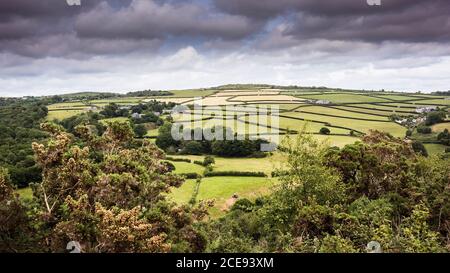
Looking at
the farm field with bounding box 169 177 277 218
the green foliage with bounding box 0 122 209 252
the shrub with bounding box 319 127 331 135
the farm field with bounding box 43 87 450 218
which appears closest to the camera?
the green foliage with bounding box 0 122 209 252

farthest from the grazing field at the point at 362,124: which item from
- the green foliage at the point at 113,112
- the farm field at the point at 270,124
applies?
the green foliage at the point at 113,112

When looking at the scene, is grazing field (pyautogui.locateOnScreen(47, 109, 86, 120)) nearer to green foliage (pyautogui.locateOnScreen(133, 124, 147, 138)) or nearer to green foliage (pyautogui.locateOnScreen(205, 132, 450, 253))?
green foliage (pyautogui.locateOnScreen(133, 124, 147, 138))

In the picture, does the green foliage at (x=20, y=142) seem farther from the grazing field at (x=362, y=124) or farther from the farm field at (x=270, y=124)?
the grazing field at (x=362, y=124)

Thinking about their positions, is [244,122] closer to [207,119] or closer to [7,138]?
[207,119]

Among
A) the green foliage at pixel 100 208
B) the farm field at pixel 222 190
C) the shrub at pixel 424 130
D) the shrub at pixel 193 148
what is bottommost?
the farm field at pixel 222 190

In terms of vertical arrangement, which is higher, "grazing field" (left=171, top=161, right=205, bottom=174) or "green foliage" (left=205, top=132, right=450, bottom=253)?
"green foliage" (left=205, top=132, right=450, bottom=253)

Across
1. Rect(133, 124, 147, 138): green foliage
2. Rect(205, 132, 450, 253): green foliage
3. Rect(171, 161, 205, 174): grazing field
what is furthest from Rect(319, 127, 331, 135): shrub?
Rect(133, 124, 147, 138): green foliage

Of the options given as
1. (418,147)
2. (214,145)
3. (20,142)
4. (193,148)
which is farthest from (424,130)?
(20,142)

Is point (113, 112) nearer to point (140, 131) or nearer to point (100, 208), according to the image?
point (140, 131)

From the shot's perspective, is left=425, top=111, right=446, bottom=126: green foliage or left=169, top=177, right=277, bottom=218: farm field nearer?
left=169, top=177, right=277, bottom=218: farm field

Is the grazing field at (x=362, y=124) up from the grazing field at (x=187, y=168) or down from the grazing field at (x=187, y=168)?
up
